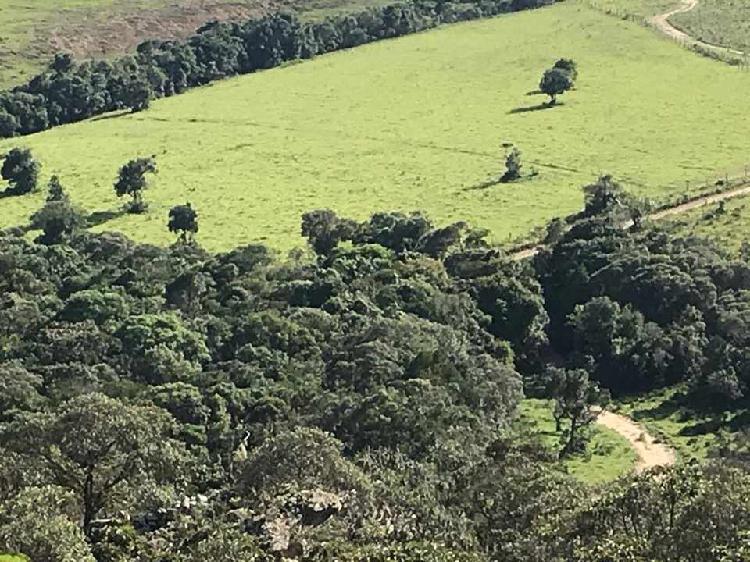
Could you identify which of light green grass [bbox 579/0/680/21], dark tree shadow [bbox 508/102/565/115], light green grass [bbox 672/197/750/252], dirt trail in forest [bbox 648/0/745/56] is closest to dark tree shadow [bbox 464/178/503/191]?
light green grass [bbox 672/197/750/252]

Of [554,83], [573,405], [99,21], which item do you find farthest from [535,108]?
[99,21]

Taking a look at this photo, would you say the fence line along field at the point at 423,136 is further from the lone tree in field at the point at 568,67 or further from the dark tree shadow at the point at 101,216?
the lone tree in field at the point at 568,67

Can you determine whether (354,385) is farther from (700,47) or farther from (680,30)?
(680,30)

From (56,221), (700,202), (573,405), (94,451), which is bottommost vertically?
(700,202)

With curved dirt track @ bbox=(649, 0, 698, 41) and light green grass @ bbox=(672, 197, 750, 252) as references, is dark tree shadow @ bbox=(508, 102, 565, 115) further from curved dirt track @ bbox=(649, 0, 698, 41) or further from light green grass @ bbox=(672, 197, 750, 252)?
light green grass @ bbox=(672, 197, 750, 252)

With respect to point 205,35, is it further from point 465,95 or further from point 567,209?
point 567,209

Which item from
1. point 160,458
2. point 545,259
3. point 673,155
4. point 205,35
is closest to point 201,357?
point 160,458
